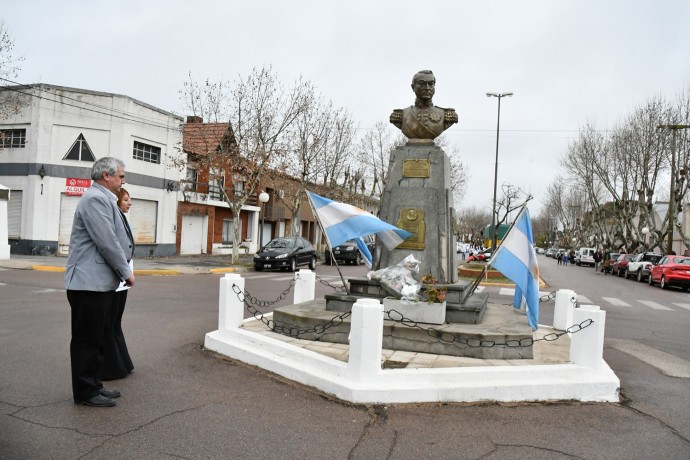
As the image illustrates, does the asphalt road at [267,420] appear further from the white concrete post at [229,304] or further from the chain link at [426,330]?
the chain link at [426,330]

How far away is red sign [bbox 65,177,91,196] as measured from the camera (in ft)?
75.1

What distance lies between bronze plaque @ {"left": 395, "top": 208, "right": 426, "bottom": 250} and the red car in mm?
18025

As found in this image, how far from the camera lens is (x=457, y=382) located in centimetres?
503

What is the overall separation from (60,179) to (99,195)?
69.4ft

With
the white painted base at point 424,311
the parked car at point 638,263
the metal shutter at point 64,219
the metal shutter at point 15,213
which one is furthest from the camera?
the parked car at point 638,263

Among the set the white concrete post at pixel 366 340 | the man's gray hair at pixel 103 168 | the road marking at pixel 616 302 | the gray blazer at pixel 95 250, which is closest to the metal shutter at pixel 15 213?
the man's gray hair at pixel 103 168

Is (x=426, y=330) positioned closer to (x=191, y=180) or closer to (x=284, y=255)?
(x=284, y=255)

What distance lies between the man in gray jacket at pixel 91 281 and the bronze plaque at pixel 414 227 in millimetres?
4478

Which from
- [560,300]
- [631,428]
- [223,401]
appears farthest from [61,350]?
[560,300]

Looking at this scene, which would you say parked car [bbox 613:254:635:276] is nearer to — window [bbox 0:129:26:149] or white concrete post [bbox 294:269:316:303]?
white concrete post [bbox 294:269:316:303]

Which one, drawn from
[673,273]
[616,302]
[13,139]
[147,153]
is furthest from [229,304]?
[147,153]

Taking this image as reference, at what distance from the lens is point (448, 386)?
4941 millimetres

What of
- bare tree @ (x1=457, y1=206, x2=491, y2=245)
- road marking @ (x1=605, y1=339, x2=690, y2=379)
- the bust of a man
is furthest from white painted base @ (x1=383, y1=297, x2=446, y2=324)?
bare tree @ (x1=457, y1=206, x2=491, y2=245)

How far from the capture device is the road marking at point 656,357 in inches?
266
